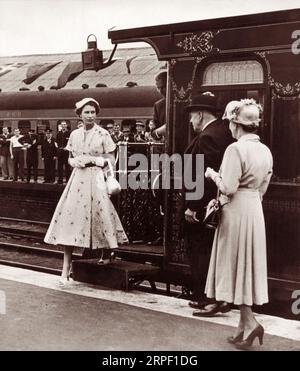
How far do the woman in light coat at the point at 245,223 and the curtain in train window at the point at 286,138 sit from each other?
5.16 ft

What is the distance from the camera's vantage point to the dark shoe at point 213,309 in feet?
18.9

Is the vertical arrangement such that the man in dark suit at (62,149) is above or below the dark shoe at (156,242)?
above

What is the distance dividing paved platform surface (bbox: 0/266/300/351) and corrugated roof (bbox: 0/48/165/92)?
42.8 feet

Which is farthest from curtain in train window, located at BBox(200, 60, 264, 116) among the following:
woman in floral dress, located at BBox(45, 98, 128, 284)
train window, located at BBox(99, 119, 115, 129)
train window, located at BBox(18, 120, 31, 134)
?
train window, located at BBox(18, 120, 31, 134)

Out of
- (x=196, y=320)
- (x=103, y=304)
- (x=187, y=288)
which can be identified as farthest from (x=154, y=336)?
(x=187, y=288)


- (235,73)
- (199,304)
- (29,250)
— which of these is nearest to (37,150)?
(29,250)

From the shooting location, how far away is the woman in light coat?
15.8 feet

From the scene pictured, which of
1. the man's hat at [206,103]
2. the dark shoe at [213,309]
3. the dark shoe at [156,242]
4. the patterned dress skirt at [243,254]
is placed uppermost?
the man's hat at [206,103]

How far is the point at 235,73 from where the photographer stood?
668 centimetres

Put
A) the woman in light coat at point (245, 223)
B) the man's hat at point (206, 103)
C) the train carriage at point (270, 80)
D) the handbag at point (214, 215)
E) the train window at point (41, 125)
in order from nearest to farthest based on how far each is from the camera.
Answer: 1. the woman in light coat at point (245, 223)
2. the handbag at point (214, 215)
3. the man's hat at point (206, 103)
4. the train carriage at point (270, 80)
5. the train window at point (41, 125)

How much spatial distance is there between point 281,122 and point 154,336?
7.94 ft

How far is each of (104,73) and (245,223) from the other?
57.6 ft

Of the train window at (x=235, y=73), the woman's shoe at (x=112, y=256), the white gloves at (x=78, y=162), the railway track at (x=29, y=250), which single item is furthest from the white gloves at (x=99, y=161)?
the railway track at (x=29, y=250)

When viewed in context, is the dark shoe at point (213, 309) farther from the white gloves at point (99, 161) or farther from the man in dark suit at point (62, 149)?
the man in dark suit at point (62, 149)
